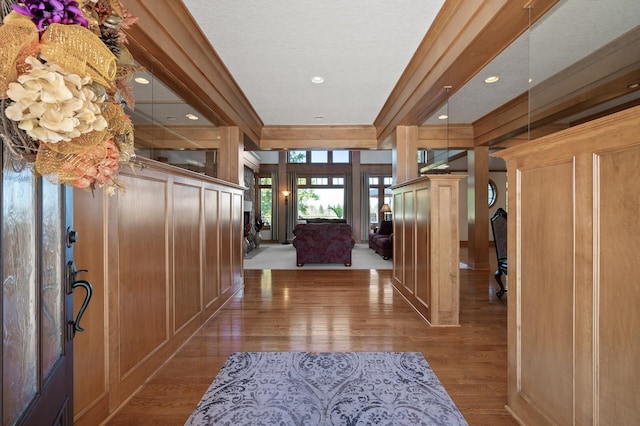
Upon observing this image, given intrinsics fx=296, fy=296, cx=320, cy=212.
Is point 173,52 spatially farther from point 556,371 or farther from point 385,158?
point 385,158

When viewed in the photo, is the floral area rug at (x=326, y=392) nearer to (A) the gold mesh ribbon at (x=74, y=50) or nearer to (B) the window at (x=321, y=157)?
(A) the gold mesh ribbon at (x=74, y=50)

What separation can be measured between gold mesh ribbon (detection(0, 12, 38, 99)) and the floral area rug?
1.74 meters

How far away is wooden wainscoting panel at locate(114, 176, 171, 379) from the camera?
1.80 metres

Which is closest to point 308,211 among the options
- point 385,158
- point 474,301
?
point 385,158

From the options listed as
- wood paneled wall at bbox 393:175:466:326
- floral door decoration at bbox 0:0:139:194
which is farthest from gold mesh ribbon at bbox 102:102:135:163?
wood paneled wall at bbox 393:175:466:326

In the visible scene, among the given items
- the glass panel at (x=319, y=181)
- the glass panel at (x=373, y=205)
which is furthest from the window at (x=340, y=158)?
the glass panel at (x=373, y=205)

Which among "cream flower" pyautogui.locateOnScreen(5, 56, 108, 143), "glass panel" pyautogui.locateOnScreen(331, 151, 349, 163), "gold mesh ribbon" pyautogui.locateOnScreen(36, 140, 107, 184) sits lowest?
"gold mesh ribbon" pyautogui.locateOnScreen(36, 140, 107, 184)

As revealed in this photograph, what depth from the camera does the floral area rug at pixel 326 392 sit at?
5.36ft

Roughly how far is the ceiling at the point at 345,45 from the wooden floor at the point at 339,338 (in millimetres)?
1741

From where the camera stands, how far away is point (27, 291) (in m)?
0.69

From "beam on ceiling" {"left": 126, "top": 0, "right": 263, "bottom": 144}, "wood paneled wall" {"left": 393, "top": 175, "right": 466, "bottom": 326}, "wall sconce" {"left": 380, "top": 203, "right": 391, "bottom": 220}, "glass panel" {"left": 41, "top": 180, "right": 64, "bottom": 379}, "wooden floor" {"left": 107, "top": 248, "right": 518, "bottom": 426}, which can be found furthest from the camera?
"wall sconce" {"left": 380, "top": 203, "right": 391, "bottom": 220}

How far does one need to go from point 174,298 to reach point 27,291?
6.02 ft

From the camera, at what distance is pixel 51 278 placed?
2.68ft

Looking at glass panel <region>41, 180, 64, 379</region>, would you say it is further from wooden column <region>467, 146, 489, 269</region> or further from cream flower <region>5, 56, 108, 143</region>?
wooden column <region>467, 146, 489, 269</region>
